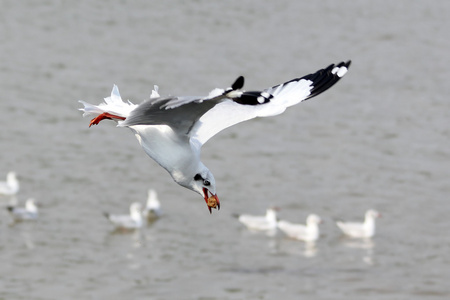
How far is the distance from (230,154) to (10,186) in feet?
15.5

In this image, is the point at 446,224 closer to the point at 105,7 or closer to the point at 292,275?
the point at 292,275

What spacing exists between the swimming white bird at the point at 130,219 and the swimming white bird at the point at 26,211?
4.33ft

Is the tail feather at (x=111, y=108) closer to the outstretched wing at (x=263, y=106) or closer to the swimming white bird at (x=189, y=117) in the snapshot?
the swimming white bird at (x=189, y=117)

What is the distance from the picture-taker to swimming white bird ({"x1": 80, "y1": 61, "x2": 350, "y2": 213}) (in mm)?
6160

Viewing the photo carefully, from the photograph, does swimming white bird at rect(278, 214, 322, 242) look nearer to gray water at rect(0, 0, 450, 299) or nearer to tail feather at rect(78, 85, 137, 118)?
gray water at rect(0, 0, 450, 299)

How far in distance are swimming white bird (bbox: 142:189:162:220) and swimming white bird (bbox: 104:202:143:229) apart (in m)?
0.17

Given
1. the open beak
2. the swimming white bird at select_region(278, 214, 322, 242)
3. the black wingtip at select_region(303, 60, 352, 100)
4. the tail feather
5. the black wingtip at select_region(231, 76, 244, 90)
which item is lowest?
the open beak

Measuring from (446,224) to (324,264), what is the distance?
113 inches

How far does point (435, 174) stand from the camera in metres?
19.5

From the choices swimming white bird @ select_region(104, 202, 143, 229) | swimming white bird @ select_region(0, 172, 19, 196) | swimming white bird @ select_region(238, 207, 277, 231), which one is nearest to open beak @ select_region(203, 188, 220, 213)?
swimming white bird @ select_region(104, 202, 143, 229)

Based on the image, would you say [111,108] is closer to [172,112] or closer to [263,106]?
[172,112]

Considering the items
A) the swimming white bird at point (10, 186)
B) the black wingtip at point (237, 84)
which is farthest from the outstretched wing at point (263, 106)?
the swimming white bird at point (10, 186)

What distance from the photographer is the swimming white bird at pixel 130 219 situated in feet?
53.9

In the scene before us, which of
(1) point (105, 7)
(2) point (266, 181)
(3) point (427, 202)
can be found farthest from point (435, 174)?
(1) point (105, 7)
